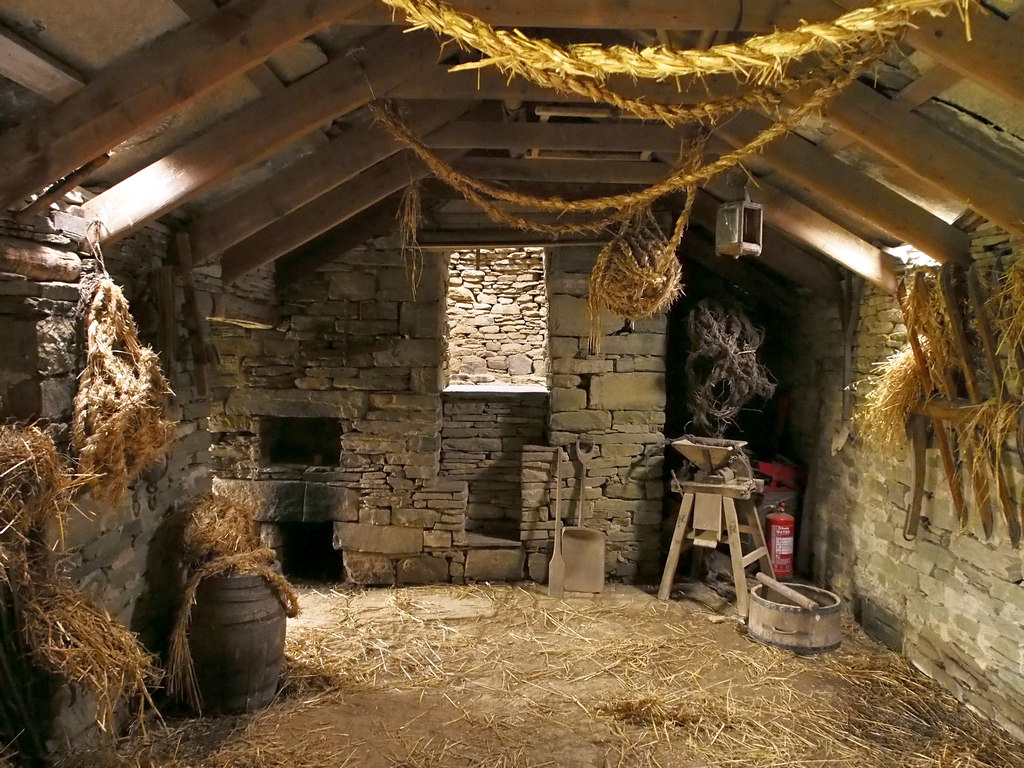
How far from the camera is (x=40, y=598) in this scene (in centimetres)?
257

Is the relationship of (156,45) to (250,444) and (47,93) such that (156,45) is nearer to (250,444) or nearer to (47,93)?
(47,93)

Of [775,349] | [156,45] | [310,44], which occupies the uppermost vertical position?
[310,44]

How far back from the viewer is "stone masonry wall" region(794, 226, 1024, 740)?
3279mm

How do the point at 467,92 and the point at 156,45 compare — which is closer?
the point at 156,45

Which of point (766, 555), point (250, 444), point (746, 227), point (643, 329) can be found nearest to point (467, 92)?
point (746, 227)

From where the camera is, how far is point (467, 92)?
309 centimetres

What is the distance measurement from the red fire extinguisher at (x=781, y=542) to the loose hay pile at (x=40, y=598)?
423 cm

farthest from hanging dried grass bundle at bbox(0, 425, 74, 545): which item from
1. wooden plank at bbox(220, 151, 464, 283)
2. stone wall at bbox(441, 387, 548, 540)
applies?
stone wall at bbox(441, 387, 548, 540)

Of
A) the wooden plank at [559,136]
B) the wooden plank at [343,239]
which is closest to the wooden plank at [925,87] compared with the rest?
the wooden plank at [559,136]

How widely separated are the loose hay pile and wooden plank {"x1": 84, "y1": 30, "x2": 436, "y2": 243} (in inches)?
40.6

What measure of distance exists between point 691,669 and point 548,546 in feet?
5.30

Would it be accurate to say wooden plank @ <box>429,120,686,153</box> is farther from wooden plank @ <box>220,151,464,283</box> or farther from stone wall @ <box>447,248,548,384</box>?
stone wall @ <box>447,248,548,384</box>

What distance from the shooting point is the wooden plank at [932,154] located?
9.41 feet

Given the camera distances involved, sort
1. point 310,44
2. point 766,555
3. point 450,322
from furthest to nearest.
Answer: point 450,322 < point 766,555 < point 310,44
